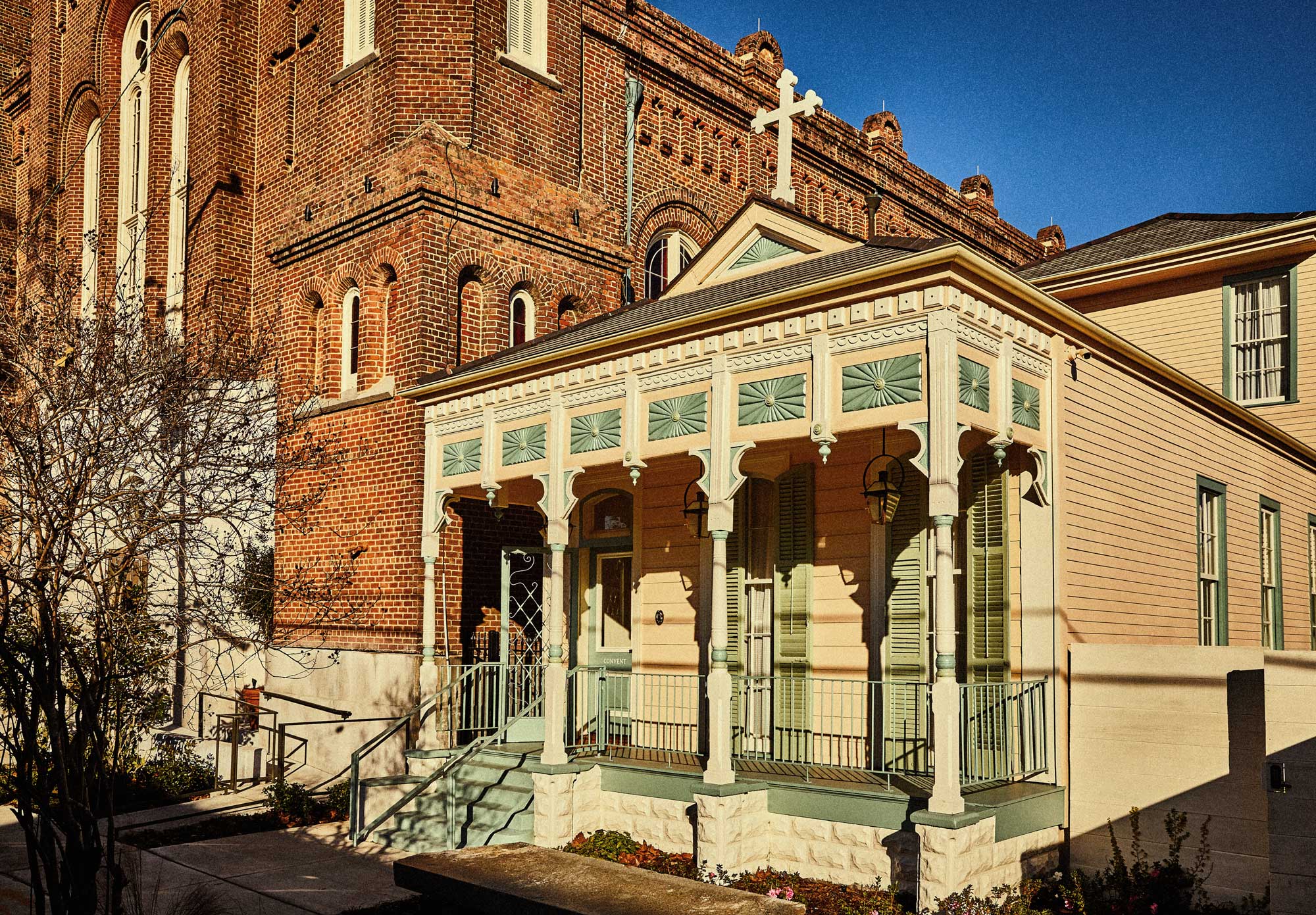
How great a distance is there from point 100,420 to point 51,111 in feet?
65.0

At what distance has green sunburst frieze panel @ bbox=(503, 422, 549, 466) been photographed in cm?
1247

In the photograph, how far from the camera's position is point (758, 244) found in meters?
13.2

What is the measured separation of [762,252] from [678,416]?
3083mm

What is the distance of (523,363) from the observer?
12375mm

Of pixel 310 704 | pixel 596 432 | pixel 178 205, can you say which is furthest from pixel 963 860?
pixel 178 205

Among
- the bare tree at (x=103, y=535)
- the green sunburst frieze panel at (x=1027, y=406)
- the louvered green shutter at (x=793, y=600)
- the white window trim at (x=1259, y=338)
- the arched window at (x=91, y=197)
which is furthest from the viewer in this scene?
the arched window at (x=91, y=197)

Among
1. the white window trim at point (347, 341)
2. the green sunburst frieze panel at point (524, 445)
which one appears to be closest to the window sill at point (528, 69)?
the white window trim at point (347, 341)

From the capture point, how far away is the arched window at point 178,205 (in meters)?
20.0

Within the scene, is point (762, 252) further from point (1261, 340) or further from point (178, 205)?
point (178, 205)

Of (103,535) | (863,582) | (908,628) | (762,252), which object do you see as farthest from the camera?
(762,252)

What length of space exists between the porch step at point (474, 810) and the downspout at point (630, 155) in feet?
29.1

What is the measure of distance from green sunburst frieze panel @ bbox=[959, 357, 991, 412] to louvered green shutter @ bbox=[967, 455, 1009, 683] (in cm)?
121

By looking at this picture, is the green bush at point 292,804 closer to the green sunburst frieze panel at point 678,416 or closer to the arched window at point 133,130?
the green sunburst frieze panel at point 678,416

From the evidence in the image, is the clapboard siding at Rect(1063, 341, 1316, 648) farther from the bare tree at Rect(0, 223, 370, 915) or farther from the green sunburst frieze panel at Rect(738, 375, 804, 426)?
the bare tree at Rect(0, 223, 370, 915)
